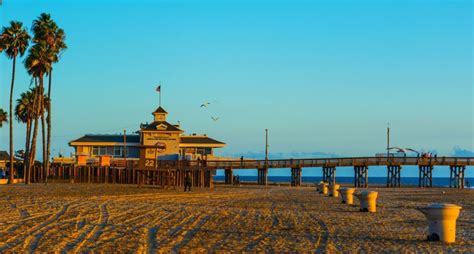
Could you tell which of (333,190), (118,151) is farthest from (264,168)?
(333,190)

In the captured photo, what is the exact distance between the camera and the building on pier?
80250 millimetres

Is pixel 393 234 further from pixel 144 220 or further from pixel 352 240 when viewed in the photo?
pixel 144 220

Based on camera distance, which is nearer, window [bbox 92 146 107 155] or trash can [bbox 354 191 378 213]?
trash can [bbox 354 191 378 213]

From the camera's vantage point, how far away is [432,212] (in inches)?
497

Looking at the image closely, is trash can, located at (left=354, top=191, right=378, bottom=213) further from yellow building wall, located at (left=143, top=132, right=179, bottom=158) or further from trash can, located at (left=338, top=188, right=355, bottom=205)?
yellow building wall, located at (left=143, top=132, right=179, bottom=158)

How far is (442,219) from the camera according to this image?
42.0 feet

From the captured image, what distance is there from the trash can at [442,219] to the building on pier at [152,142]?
2554 inches

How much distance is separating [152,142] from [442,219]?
68542 mm

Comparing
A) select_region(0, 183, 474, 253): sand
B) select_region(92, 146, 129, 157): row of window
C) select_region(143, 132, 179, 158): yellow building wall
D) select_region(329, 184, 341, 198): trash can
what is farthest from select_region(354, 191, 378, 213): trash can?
select_region(92, 146, 129, 157): row of window

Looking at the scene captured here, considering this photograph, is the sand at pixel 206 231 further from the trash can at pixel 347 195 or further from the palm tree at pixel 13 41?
the palm tree at pixel 13 41

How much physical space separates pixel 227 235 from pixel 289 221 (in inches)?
162

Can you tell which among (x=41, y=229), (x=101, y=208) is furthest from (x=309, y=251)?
(x=101, y=208)

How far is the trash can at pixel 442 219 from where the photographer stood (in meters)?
12.6

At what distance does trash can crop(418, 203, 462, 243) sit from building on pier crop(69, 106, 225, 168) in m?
64.9
